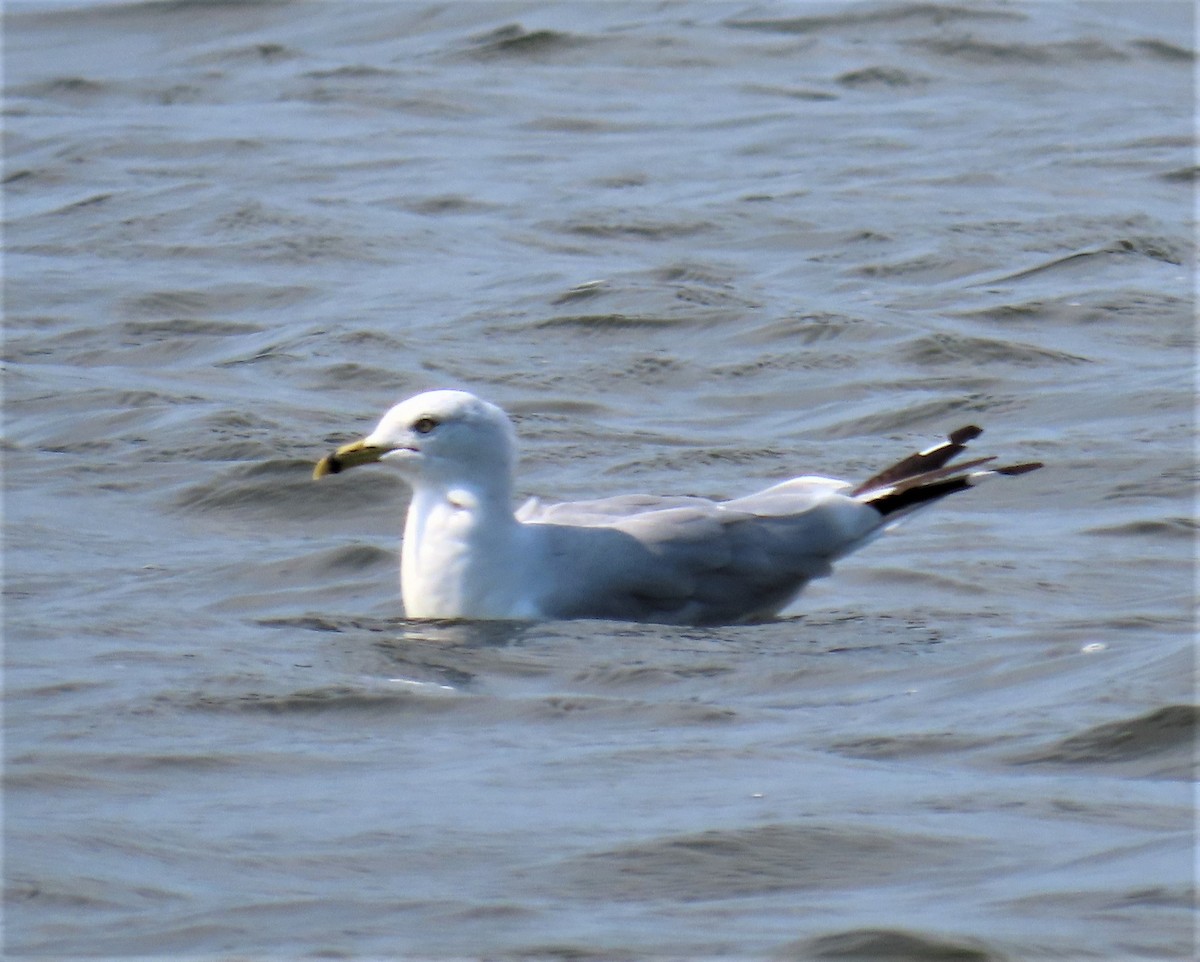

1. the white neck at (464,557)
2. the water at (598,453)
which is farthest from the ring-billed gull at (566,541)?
the water at (598,453)

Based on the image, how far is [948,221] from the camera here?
1307 cm

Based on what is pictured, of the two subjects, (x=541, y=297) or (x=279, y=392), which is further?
(x=541, y=297)

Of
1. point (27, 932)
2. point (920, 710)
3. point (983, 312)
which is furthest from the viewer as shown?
point (983, 312)

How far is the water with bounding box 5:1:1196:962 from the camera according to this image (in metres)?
4.52

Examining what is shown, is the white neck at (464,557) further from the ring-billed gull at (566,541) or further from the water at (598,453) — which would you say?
the water at (598,453)

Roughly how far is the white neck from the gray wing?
0.30 ft

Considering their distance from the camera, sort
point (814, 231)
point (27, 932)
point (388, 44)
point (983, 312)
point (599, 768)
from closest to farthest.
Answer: point (27, 932)
point (599, 768)
point (983, 312)
point (814, 231)
point (388, 44)

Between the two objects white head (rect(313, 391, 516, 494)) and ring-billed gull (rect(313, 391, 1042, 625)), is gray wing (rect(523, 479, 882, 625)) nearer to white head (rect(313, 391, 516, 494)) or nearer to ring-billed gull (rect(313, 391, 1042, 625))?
ring-billed gull (rect(313, 391, 1042, 625))

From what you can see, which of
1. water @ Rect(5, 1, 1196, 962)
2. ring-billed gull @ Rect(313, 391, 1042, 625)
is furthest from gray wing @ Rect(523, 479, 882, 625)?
water @ Rect(5, 1, 1196, 962)

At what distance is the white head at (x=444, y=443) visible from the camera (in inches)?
265

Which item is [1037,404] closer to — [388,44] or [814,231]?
[814,231]

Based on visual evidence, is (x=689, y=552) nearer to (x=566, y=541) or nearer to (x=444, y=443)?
(x=566, y=541)

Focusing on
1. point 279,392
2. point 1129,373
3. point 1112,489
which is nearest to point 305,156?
point 279,392

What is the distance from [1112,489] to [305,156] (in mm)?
7903
